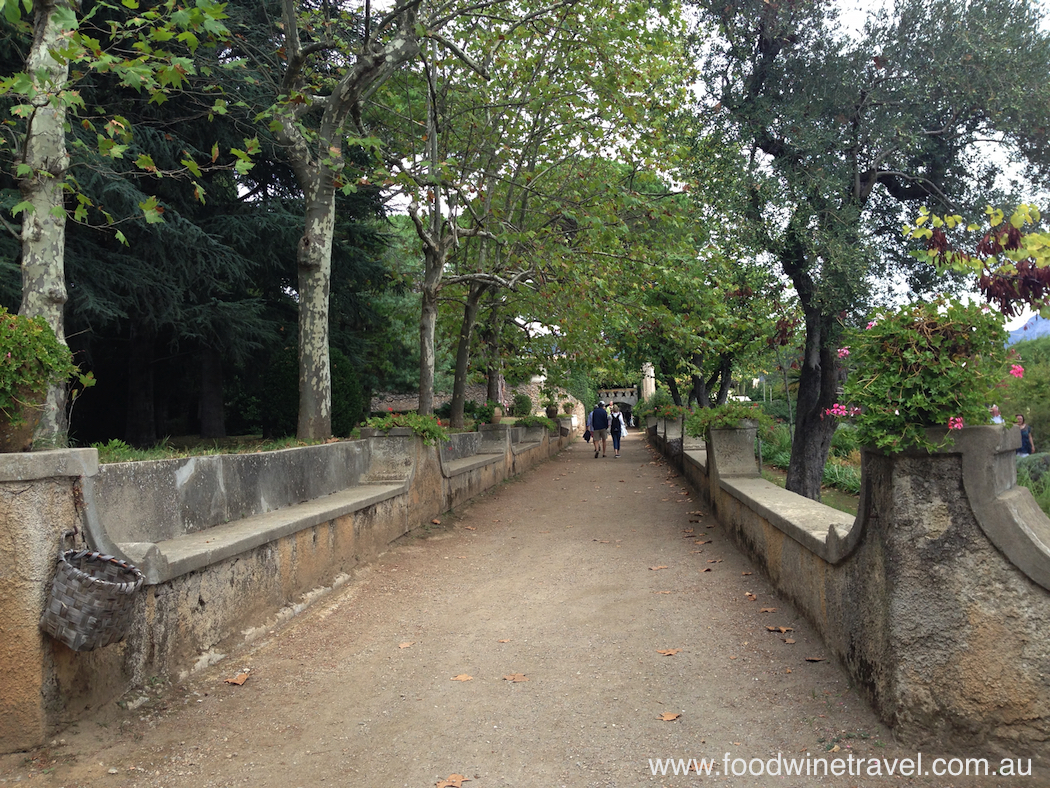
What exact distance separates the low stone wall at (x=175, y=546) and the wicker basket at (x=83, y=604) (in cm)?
8

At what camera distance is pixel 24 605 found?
334 cm

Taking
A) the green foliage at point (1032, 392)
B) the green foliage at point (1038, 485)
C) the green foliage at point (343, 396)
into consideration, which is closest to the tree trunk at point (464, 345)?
the green foliage at point (343, 396)

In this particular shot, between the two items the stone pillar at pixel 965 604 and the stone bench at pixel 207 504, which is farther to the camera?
the stone bench at pixel 207 504

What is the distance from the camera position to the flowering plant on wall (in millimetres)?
3469

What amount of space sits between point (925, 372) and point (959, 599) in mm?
1061

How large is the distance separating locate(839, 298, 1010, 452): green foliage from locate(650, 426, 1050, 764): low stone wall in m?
0.14

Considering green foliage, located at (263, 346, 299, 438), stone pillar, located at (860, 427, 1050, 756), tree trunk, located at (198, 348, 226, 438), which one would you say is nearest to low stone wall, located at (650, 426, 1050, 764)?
stone pillar, located at (860, 427, 1050, 756)

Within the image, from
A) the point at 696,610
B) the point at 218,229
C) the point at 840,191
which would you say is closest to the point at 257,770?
the point at 696,610

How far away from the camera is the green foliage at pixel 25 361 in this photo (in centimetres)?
353

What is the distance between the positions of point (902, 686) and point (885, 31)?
986cm

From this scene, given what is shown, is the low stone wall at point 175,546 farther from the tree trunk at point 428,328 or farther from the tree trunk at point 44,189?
the tree trunk at point 428,328

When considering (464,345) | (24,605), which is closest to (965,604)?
(24,605)

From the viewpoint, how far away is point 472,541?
9.27 meters

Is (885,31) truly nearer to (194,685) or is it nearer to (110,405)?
(194,685)
